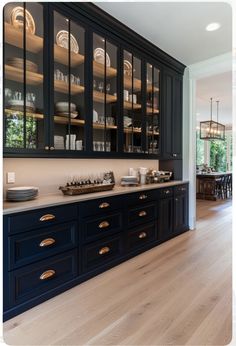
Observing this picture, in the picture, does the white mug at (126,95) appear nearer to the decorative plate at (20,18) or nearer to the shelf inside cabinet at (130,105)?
the shelf inside cabinet at (130,105)

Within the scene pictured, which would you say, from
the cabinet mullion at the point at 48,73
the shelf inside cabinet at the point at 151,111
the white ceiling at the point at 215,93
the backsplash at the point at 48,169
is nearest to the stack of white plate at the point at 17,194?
the backsplash at the point at 48,169

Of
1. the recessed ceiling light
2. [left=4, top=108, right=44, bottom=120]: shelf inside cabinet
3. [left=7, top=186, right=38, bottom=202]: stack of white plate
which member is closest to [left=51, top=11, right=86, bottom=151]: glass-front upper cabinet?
[left=4, top=108, right=44, bottom=120]: shelf inside cabinet

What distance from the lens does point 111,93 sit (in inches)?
118

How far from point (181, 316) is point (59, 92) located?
233 centimetres

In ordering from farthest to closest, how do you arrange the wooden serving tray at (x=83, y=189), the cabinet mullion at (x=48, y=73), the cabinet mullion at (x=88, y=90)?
the cabinet mullion at (x=88, y=90) → the wooden serving tray at (x=83, y=189) → the cabinet mullion at (x=48, y=73)

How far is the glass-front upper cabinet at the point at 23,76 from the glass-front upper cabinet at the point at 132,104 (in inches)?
49.9

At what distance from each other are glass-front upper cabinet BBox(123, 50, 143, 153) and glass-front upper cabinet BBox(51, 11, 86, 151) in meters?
0.76

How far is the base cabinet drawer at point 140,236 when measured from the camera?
2963 millimetres

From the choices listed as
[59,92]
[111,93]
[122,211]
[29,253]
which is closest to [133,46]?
[111,93]

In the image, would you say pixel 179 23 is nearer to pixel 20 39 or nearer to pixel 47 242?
pixel 20 39

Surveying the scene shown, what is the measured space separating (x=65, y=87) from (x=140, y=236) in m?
2.04

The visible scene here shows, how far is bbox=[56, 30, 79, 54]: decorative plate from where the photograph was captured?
2400 mm

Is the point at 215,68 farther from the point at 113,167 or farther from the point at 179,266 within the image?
the point at 179,266

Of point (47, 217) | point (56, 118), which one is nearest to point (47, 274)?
point (47, 217)
